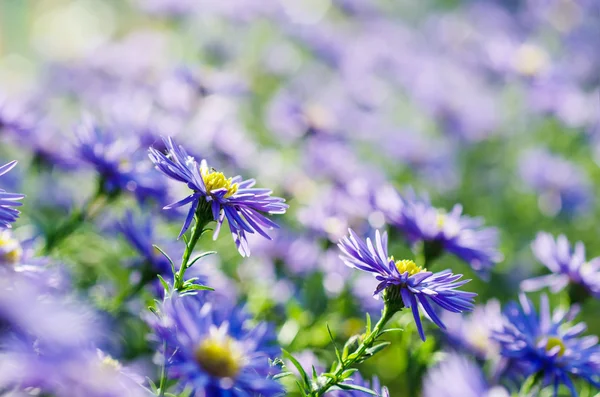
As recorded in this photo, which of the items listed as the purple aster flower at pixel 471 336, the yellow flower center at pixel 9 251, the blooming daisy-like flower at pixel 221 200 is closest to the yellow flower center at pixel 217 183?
the blooming daisy-like flower at pixel 221 200

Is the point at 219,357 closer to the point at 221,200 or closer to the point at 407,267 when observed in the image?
the point at 221,200

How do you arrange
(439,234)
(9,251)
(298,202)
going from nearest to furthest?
(9,251) → (439,234) → (298,202)

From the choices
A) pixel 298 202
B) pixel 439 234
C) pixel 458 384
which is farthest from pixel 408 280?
pixel 298 202

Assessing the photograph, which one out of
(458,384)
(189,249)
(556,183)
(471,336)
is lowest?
(556,183)

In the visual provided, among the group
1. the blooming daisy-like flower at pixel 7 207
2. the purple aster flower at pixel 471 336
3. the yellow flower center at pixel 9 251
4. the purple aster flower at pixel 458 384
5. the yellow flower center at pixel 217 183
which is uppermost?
the yellow flower center at pixel 217 183

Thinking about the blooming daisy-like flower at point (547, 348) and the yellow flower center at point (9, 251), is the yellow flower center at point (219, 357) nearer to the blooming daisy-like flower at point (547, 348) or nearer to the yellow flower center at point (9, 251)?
the yellow flower center at point (9, 251)

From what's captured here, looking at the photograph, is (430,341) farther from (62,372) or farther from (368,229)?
(62,372)
